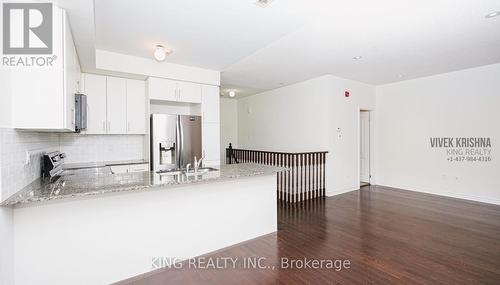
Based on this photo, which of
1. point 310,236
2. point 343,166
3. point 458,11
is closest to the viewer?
point 458,11

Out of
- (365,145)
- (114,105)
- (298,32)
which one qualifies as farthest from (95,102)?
(365,145)

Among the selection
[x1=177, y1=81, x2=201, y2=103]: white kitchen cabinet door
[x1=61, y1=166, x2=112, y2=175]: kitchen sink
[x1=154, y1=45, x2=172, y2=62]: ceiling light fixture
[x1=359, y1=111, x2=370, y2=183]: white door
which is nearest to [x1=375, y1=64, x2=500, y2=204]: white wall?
[x1=359, y1=111, x2=370, y2=183]: white door

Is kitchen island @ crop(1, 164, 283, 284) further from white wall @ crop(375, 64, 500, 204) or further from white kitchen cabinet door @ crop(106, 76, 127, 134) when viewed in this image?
white wall @ crop(375, 64, 500, 204)

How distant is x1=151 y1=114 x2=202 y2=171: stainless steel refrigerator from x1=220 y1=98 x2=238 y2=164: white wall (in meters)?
3.08

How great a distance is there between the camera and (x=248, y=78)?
5020mm

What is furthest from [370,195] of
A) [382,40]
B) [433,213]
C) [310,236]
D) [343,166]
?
[382,40]

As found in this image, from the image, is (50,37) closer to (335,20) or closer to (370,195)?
(335,20)

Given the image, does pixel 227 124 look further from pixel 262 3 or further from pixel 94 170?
pixel 262 3

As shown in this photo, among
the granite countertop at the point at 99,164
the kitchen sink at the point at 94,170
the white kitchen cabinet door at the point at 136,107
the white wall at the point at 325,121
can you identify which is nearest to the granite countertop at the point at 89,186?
the kitchen sink at the point at 94,170

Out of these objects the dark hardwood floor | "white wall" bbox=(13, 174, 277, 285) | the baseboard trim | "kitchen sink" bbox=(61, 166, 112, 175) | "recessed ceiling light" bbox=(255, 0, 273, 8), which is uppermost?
"recessed ceiling light" bbox=(255, 0, 273, 8)

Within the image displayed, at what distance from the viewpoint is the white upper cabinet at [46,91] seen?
1641 mm

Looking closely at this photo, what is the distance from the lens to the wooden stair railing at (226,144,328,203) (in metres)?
4.61

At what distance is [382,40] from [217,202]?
306cm

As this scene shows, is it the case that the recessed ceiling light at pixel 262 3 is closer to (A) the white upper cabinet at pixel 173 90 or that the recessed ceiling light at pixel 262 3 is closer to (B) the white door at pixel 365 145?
(A) the white upper cabinet at pixel 173 90
